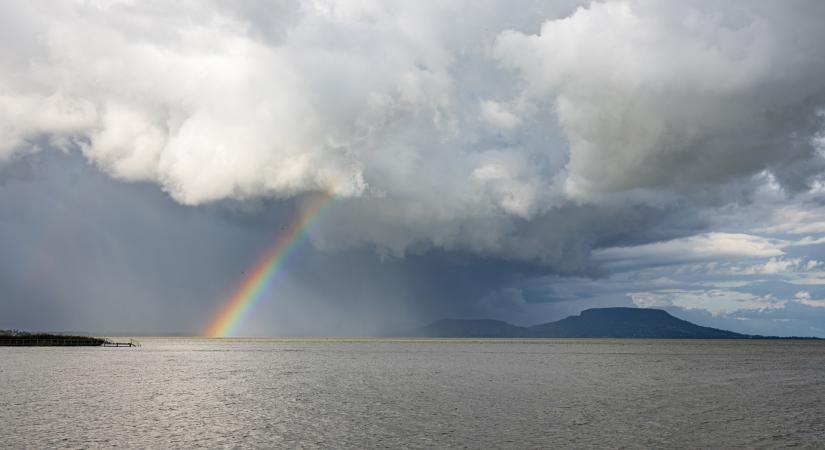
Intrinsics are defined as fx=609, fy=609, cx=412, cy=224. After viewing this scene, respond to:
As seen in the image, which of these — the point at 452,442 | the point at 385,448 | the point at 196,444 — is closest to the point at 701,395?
the point at 452,442

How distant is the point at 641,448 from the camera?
3183 cm

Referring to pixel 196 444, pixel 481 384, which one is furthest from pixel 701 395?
pixel 196 444

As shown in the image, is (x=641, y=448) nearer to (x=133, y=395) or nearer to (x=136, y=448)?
(x=136, y=448)

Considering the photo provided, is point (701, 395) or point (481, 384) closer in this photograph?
point (701, 395)

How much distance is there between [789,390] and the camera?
6469cm

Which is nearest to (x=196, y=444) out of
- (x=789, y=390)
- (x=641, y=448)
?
(x=641, y=448)

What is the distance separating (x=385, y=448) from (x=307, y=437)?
233 inches

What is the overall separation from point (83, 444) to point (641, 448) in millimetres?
29428

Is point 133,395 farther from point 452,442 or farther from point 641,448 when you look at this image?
point 641,448

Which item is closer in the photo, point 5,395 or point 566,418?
point 566,418

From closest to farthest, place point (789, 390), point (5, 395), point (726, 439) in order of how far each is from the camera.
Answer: point (726, 439)
point (5, 395)
point (789, 390)

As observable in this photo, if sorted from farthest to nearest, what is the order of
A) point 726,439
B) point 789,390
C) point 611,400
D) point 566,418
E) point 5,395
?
point 789,390 < point 5,395 < point 611,400 < point 566,418 < point 726,439

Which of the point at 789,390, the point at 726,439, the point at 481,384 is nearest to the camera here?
the point at 726,439

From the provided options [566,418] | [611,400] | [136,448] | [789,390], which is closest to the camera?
[136,448]
